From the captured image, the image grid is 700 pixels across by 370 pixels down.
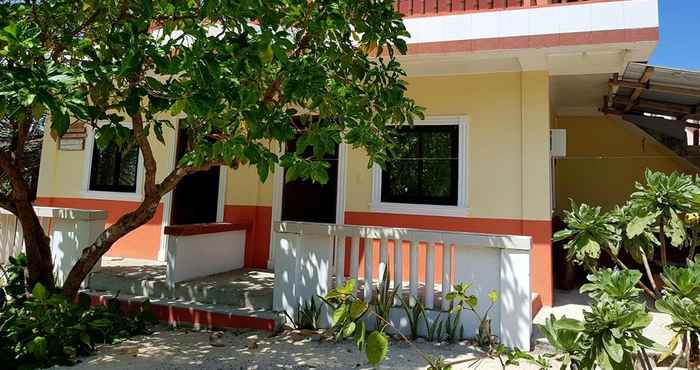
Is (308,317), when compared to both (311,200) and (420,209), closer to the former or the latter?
(420,209)

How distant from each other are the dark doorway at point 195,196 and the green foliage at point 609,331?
6.28 meters

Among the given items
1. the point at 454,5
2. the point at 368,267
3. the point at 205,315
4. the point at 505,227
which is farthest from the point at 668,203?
the point at 205,315

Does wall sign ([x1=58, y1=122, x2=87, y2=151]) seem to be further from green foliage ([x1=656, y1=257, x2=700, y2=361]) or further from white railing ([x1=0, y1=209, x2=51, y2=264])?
green foliage ([x1=656, y1=257, x2=700, y2=361])

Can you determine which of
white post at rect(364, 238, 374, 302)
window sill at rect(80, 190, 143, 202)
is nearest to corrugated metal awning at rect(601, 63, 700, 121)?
white post at rect(364, 238, 374, 302)

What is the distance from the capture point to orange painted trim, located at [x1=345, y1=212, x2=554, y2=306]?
5105 mm

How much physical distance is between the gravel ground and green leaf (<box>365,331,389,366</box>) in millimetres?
1843

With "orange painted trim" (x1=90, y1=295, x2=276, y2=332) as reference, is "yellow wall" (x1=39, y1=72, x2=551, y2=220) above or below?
above

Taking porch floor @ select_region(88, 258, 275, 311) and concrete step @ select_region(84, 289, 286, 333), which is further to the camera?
porch floor @ select_region(88, 258, 275, 311)

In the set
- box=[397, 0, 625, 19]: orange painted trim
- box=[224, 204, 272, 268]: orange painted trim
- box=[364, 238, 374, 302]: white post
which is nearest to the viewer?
box=[364, 238, 374, 302]: white post

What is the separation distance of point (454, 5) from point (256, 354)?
4631mm

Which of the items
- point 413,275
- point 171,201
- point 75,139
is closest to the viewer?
point 413,275

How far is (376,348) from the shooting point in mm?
1578

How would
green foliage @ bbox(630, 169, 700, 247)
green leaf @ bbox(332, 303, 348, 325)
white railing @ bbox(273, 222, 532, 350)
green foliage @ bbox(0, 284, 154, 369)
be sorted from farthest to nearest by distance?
white railing @ bbox(273, 222, 532, 350) → green foliage @ bbox(0, 284, 154, 369) → green foliage @ bbox(630, 169, 700, 247) → green leaf @ bbox(332, 303, 348, 325)

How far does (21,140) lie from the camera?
4074 mm
